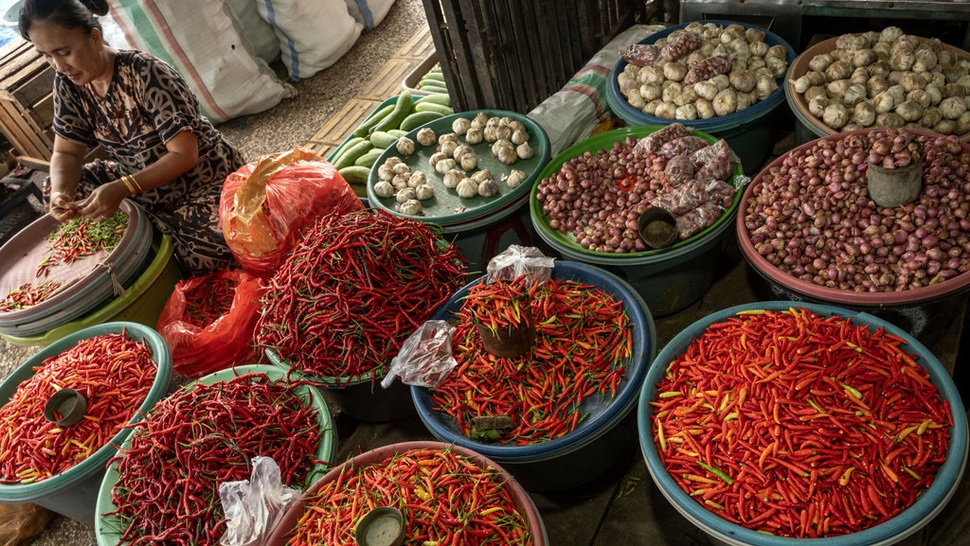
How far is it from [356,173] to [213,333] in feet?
4.39

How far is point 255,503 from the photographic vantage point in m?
2.08

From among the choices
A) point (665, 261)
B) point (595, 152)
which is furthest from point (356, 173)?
point (665, 261)

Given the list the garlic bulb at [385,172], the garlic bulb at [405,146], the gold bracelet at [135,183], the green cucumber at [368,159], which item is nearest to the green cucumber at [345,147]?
the green cucumber at [368,159]

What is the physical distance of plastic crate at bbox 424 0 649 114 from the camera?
3.61 meters

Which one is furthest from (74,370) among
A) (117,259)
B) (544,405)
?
(544,405)

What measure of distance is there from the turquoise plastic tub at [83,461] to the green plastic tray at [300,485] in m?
0.12

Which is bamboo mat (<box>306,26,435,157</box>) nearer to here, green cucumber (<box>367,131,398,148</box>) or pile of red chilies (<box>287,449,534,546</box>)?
green cucumber (<box>367,131,398,148</box>)

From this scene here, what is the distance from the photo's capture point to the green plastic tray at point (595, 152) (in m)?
2.76

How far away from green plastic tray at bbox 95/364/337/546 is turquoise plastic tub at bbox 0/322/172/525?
0.41 feet

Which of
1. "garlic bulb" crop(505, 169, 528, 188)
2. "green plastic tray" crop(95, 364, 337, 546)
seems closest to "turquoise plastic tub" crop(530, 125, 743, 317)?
"garlic bulb" crop(505, 169, 528, 188)

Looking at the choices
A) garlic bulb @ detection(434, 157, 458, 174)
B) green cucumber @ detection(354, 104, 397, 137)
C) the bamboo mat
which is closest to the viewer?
garlic bulb @ detection(434, 157, 458, 174)

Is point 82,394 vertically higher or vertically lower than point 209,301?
higher

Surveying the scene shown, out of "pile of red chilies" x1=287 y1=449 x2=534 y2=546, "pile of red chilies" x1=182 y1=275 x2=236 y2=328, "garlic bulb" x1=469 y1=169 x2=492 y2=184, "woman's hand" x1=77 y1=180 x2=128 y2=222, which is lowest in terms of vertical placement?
"pile of red chilies" x1=182 y1=275 x2=236 y2=328

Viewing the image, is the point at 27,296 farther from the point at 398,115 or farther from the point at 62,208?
the point at 398,115
